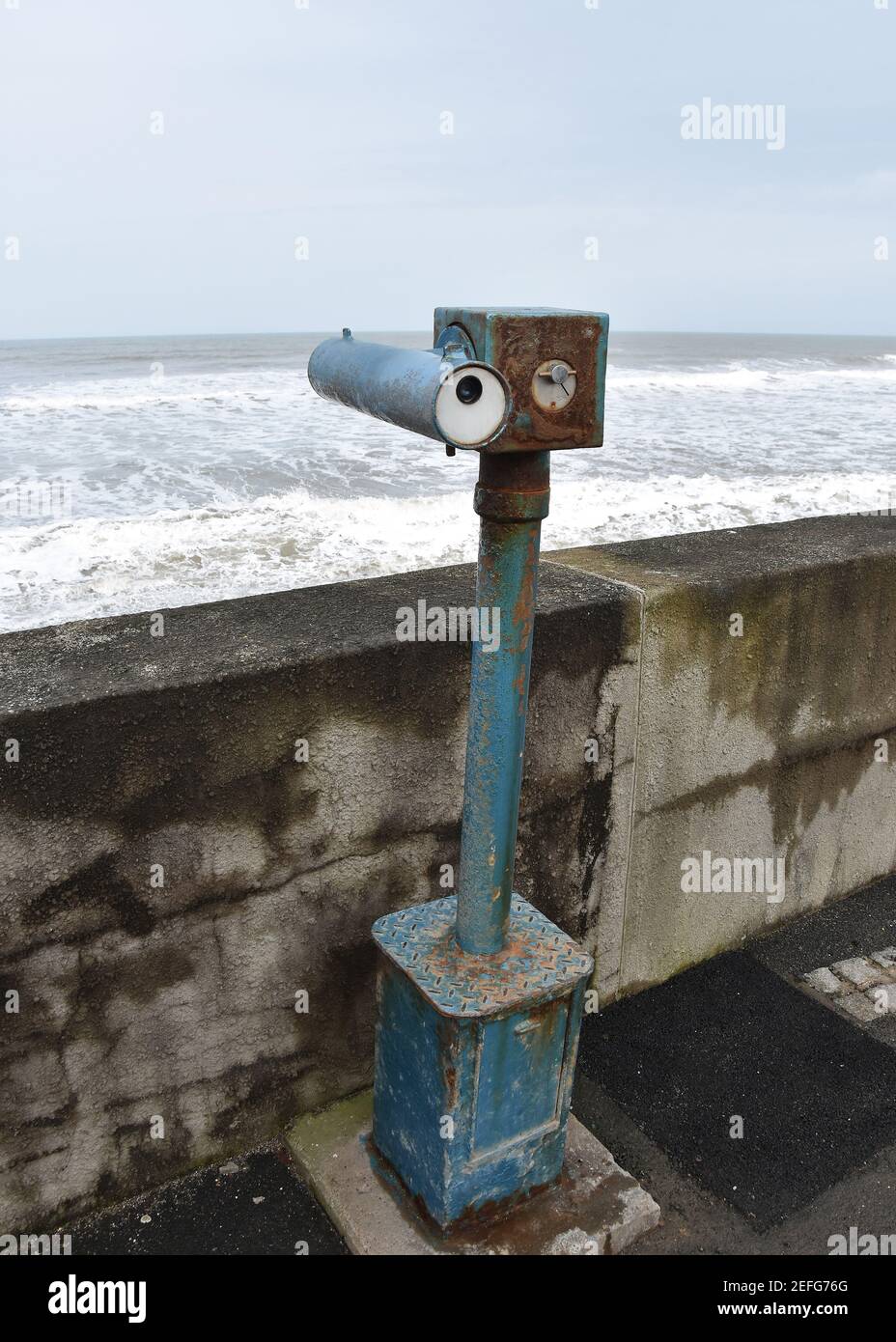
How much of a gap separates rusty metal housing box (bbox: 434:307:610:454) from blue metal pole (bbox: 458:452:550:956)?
83 millimetres

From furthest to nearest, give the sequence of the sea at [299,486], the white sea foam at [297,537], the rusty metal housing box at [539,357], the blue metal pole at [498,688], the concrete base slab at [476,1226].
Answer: the sea at [299,486] → the white sea foam at [297,537] → the concrete base slab at [476,1226] → the blue metal pole at [498,688] → the rusty metal housing box at [539,357]

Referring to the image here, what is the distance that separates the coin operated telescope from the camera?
160 cm

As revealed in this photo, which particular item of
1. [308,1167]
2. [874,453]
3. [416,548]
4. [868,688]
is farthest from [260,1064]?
[874,453]

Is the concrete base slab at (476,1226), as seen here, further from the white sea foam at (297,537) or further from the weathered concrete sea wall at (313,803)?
the white sea foam at (297,537)

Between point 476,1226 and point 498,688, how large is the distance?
1.23 m

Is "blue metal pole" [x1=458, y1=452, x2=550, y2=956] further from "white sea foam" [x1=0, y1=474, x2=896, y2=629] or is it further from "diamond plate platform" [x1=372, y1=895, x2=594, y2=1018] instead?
"white sea foam" [x1=0, y1=474, x2=896, y2=629]

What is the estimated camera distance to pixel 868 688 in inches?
128

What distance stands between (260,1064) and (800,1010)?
64.4 inches

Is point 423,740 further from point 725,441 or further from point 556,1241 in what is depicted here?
point 725,441

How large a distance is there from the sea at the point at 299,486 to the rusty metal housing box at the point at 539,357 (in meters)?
7.09

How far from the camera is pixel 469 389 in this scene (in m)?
1.44

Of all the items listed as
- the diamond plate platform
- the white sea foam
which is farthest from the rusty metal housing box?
the white sea foam

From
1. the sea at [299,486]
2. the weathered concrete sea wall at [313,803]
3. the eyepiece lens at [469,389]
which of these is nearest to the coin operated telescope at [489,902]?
the eyepiece lens at [469,389]

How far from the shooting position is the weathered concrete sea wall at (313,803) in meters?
2.02
